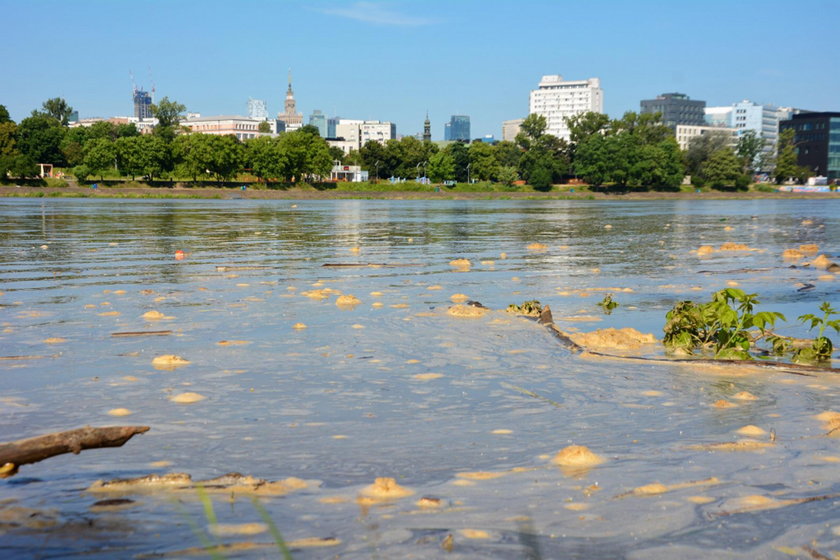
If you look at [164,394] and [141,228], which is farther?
[141,228]

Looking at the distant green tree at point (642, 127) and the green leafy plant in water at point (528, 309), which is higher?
the distant green tree at point (642, 127)

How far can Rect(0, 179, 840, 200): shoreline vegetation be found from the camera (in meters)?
110

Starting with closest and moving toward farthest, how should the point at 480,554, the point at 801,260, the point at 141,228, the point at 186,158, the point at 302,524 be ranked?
the point at 480,554
the point at 302,524
the point at 801,260
the point at 141,228
the point at 186,158

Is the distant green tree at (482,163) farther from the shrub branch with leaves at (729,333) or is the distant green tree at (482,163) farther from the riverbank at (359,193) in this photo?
the shrub branch with leaves at (729,333)

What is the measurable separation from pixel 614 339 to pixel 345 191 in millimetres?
125097

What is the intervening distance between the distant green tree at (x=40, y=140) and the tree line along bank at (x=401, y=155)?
0.18 metres

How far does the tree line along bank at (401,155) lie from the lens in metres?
125

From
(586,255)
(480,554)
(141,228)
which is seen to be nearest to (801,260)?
(586,255)

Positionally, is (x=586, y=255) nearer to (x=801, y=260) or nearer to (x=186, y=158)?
(x=801, y=260)

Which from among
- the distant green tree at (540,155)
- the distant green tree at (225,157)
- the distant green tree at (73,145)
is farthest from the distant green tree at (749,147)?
the distant green tree at (73,145)

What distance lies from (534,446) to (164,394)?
12.4 feet

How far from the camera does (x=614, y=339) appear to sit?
10.9 meters

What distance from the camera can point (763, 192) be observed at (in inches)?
6900

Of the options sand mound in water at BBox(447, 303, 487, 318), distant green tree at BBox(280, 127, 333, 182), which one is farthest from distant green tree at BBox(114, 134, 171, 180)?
sand mound in water at BBox(447, 303, 487, 318)
